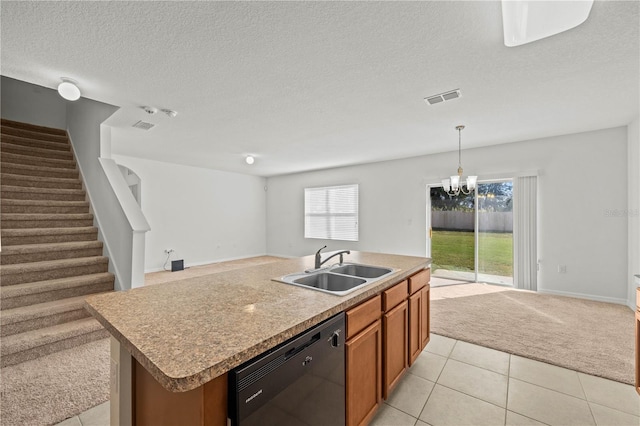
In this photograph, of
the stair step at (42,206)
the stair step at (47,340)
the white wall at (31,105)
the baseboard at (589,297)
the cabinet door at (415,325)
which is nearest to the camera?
the cabinet door at (415,325)

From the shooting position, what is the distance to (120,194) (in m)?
3.24

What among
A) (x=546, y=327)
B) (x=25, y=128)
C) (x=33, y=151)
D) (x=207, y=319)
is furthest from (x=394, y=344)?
(x=25, y=128)

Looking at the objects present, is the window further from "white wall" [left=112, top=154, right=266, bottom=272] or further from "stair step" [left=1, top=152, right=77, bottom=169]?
"stair step" [left=1, top=152, right=77, bottom=169]

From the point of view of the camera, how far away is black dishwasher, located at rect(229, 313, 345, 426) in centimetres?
85

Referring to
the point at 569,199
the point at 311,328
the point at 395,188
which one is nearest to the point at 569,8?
the point at 311,328

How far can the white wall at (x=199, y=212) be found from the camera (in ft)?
19.2

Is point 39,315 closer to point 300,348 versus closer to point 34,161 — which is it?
point 34,161

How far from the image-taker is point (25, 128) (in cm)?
459

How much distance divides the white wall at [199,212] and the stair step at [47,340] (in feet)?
11.0

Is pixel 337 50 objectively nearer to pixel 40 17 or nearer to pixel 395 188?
pixel 40 17

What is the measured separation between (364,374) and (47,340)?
112 inches

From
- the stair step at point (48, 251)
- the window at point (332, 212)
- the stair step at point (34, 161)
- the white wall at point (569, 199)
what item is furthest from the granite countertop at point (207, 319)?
the window at point (332, 212)

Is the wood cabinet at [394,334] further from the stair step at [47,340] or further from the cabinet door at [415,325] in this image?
the stair step at [47,340]

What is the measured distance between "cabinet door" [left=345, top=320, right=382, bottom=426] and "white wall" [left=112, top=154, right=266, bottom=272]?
Answer: 569cm
